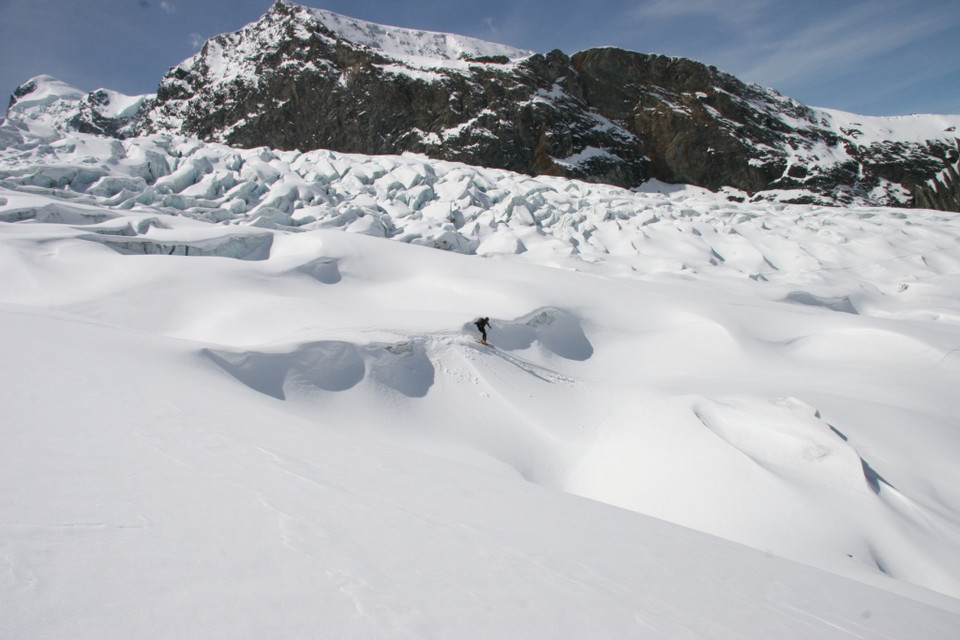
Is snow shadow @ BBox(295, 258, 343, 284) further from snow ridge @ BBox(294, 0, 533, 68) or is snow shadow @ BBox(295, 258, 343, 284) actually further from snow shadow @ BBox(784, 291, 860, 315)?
snow ridge @ BBox(294, 0, 533, 68)

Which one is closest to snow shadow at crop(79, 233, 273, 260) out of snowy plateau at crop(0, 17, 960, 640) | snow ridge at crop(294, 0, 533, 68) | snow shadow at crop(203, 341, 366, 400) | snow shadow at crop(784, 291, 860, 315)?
snowy plateau at crop(0, 17, 960, 640)

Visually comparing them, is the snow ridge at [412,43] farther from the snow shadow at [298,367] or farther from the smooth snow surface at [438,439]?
the snow shadow at [298,367]

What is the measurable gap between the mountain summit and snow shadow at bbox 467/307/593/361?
45.1m

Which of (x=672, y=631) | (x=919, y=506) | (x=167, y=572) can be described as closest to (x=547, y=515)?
(x=672, y=631)

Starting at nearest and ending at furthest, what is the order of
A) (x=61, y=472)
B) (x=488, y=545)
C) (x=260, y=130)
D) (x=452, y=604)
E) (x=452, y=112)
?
Answer: 1. (x=452, y=604)
2. (x=61, y=472)
3. (x=488, y=545)
4. (x=452, y=112)
5. (x=260, y=130)

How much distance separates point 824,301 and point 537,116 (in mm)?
45996

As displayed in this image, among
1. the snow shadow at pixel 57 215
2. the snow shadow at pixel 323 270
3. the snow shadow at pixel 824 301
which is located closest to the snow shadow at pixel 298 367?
the snow shadow at pixel 323 270

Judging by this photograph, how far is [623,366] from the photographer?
9.65 meters

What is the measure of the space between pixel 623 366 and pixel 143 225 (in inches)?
500

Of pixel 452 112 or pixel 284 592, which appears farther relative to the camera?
pixel 452 112

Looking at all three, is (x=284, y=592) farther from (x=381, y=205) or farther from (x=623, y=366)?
(x=381, y=205)

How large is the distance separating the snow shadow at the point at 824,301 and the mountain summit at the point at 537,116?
135 feet

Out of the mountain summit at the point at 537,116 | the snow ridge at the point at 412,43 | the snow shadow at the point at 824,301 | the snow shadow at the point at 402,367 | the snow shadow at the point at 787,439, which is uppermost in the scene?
the snow ridge at the point at 412,43

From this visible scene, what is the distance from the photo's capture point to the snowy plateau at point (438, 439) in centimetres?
169
